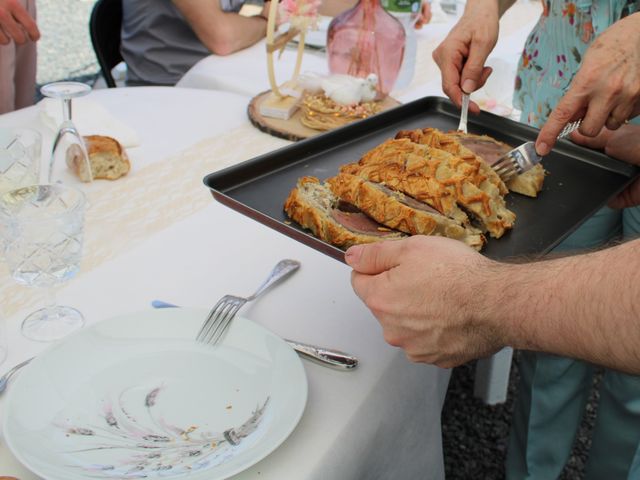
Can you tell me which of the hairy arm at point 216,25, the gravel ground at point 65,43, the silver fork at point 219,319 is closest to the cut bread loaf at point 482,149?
the silver fork at point 219,319

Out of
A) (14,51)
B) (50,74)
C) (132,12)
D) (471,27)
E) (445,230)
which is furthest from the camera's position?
(50,74)

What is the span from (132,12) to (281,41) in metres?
1.22

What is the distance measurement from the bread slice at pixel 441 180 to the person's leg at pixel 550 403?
58 cm

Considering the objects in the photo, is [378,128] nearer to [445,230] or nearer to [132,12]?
[445,230]

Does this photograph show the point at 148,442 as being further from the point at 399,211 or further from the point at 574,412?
the point at 574,412

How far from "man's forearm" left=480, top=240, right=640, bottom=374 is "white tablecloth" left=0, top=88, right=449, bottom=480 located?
270 mm

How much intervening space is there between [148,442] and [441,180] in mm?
717

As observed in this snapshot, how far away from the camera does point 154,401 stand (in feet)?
3.07

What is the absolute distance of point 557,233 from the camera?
1292mm

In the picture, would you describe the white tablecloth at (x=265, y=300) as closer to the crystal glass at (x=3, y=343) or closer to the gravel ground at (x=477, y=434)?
the crystal glass at (x=3, y=343)

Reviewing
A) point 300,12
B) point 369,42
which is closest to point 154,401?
point 300,12

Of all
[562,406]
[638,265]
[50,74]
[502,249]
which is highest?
[638,265]

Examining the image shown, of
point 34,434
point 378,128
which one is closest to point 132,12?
point 378,128

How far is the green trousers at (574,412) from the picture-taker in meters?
1.72
